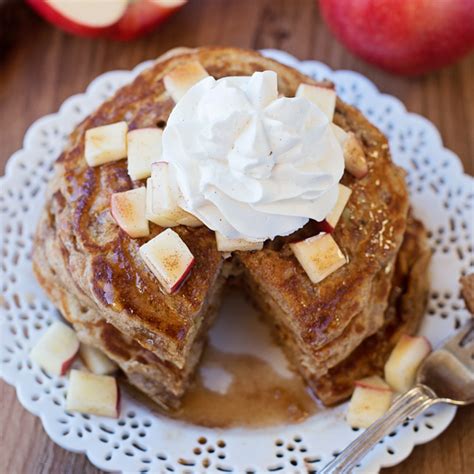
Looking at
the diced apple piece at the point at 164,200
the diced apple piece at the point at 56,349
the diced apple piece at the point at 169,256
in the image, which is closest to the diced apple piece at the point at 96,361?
the diced apple piece at the point at 56,349

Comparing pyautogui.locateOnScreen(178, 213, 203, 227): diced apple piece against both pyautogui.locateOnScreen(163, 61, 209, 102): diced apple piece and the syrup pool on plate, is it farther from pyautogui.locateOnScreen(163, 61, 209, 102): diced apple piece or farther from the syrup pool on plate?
the syrup pool on plate

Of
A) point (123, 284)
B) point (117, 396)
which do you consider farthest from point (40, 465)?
point (123, 284)

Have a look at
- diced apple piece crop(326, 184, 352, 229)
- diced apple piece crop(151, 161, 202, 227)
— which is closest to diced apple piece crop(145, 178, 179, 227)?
diced apple piece crop(151, 161, 202, 227)

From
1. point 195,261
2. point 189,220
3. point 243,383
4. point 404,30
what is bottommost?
point 243,383

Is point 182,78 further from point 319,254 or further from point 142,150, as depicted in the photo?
point 319,254

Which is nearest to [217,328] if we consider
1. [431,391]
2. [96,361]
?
[96,361]

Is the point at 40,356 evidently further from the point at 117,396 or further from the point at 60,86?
the point at 60,86

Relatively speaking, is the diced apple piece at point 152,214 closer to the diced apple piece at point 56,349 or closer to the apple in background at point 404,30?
the diced apple piece at point 56,349
